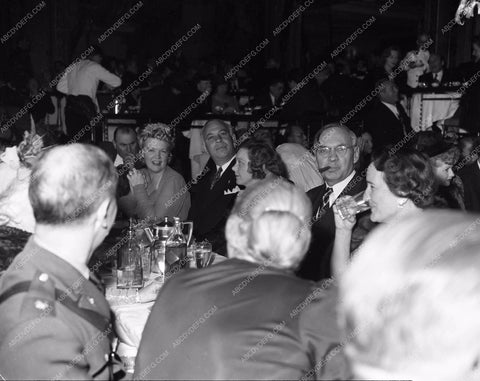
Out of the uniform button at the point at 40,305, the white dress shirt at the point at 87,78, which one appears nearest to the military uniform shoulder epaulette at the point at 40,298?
the uniform button at the point at 40,305

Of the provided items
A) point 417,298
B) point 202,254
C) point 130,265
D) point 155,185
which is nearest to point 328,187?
point 202,254

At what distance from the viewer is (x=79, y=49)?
12.1 m

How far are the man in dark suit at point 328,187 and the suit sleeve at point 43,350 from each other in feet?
5.57

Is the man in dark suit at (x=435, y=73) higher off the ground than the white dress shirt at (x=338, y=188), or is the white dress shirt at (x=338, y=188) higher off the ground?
the man in dark suit at (x=435, y=73)

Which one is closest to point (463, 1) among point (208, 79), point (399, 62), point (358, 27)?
point (399, 62)

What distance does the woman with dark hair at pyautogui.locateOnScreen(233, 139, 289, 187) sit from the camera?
11.0ft

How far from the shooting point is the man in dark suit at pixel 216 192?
3.54 m

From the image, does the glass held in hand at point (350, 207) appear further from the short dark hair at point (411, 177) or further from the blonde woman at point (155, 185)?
the blonde woman at point (155, 185)

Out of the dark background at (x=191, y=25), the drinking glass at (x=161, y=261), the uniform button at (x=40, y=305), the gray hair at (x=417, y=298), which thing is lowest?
the drinking glass at (x=161, y=261)

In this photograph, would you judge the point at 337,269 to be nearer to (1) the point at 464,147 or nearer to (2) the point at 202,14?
(1) the point at 464,147

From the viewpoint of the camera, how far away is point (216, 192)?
376 cm

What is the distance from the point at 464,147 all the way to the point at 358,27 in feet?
47.4

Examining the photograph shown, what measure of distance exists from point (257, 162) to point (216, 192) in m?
0.50

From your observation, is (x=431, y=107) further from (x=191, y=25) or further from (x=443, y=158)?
(x=191, y=25)
